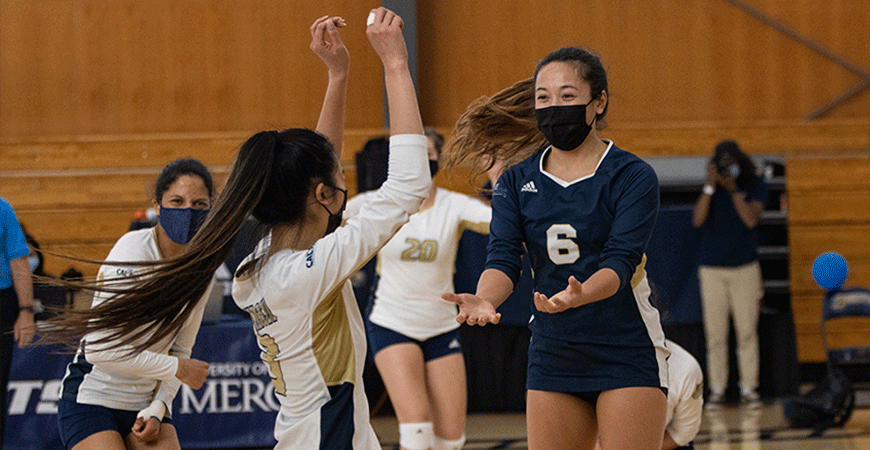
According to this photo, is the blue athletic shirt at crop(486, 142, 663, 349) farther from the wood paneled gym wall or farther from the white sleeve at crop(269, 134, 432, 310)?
the wood paneled gym wall

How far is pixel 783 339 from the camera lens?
263 inches

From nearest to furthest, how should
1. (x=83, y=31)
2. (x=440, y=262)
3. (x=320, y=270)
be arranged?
(x=320, y=270), (x=440, y=262), (x=83, y=31)

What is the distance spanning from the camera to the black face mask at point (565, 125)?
7.13 feet

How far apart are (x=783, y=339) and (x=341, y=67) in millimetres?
5473

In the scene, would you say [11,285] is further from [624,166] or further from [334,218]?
[624,166]

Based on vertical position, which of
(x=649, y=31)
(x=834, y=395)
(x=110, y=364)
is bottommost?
(x=834, y=395)

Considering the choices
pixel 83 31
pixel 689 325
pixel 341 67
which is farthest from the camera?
pixel 83 31

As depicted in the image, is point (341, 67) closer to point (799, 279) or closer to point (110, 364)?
point (110, 364)

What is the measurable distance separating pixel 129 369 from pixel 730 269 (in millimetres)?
5215

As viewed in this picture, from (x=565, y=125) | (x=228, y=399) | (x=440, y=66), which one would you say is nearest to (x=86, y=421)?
(x=565, y=125)

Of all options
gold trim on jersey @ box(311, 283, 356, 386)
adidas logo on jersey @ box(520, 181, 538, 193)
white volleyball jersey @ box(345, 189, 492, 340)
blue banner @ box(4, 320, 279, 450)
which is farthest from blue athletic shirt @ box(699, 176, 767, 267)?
gold trim on jersey @ box(311, 283, 356, 386)

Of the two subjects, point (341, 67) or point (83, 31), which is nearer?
point (341, 67)

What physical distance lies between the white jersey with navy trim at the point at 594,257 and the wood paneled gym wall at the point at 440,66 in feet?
19.8

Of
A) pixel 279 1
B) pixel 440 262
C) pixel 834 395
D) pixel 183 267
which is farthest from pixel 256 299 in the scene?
pixel 279 1
